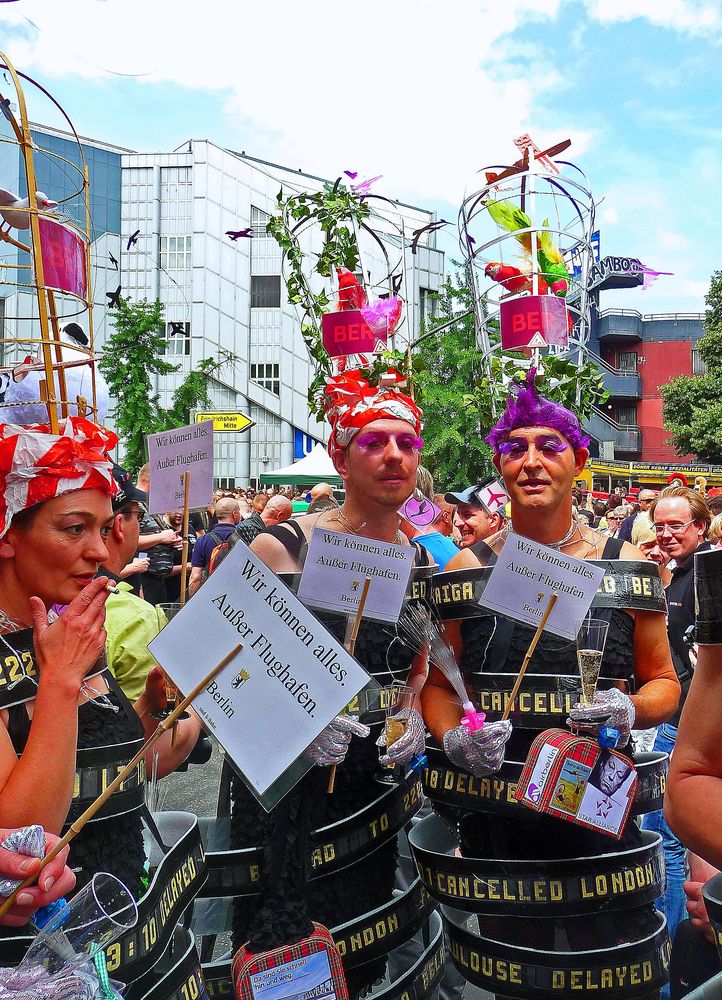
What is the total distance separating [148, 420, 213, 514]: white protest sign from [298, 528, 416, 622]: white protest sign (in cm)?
94

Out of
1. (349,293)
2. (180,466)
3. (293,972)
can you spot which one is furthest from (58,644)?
(349,293)

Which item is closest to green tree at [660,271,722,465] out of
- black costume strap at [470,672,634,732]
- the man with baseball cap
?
the man with baseball cap

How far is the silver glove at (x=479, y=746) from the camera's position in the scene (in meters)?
2.63

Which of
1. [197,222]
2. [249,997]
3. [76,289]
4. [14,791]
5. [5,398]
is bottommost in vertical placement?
[249,997]

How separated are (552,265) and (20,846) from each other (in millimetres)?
3068

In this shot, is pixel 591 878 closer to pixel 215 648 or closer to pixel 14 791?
pixel 215 648

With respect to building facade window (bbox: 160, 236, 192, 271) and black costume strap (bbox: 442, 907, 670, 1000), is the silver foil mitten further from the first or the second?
building facade window (bbox: 160, 236, 192, 271)

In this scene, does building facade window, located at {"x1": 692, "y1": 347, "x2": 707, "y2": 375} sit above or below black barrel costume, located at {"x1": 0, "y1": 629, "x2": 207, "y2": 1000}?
above

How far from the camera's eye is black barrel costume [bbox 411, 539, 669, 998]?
264cm

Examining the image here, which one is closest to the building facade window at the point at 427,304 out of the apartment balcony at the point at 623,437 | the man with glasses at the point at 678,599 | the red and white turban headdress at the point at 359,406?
the man with glasses at the point at 678,599

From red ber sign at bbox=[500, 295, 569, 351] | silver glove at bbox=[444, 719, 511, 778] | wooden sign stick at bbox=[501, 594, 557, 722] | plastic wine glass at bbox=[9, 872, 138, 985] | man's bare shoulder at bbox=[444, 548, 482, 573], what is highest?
red ber sign at bbox=[500, 295, 569, 351]

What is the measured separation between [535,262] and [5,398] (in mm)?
2138

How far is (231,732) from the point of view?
78.7 inches

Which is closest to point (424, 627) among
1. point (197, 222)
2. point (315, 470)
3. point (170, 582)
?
point (170, 582)
